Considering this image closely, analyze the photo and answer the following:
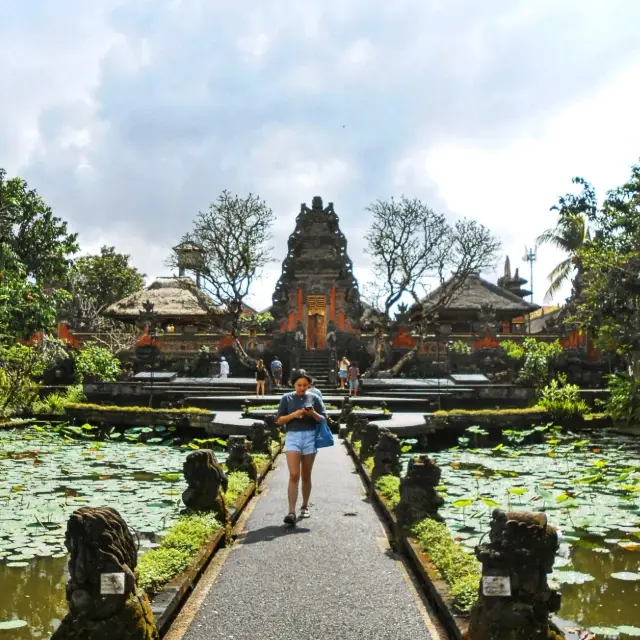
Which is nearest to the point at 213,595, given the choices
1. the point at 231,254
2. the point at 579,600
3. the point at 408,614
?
the point at 408,614

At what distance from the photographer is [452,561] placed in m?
4.80

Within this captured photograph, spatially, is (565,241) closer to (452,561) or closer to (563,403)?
(563,403)

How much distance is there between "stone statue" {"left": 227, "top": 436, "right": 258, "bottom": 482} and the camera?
29.8ft

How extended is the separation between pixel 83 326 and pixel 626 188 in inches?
1040

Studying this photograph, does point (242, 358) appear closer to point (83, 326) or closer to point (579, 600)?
point (83, 326)

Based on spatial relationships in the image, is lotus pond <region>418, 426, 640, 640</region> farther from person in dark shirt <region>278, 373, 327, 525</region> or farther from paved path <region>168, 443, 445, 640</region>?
person in dark shirt <region>278, 373, 327, 525</region>

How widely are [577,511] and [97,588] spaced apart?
234 inches

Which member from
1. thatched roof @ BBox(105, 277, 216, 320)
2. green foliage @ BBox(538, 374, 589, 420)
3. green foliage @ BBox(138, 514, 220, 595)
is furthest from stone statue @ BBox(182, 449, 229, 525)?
thatched roof @ BBox(105, 277, 216, 320)

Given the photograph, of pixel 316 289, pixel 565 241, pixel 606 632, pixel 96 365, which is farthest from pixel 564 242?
pixel 606 632

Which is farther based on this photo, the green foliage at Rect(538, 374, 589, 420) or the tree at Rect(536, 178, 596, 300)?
the tree at Rect(536, 178, 596, 300)

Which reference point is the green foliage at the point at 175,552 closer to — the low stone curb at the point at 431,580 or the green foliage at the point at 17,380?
the low stone curb at the point at 431,580

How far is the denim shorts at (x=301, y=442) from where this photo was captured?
21.9ft

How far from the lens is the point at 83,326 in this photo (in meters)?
35.7

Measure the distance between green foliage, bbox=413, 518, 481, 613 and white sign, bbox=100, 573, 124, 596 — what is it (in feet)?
6.36
